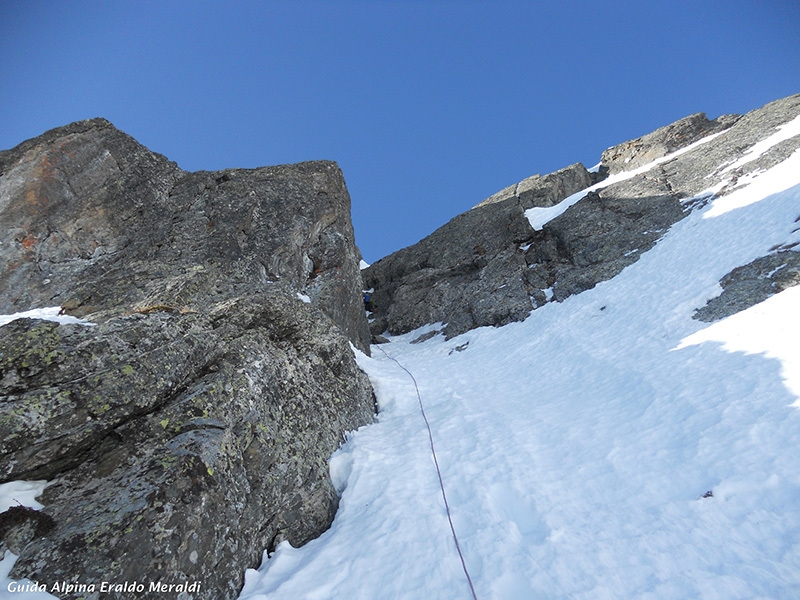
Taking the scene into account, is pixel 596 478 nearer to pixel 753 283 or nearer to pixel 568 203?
pixel 753 283

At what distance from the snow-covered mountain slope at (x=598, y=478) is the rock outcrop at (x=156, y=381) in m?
1.08

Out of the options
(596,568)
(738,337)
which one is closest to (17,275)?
(596,568)

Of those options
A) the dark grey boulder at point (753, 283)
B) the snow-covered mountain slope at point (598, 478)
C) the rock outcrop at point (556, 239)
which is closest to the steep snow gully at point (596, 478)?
the snow-covered mountain slope at point (598, 478)

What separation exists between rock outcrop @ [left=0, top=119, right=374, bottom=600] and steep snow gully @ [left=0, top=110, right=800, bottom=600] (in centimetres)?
86

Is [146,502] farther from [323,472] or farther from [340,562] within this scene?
[323,472]

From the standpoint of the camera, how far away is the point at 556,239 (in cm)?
3070

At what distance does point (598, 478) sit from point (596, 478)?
0.04 m

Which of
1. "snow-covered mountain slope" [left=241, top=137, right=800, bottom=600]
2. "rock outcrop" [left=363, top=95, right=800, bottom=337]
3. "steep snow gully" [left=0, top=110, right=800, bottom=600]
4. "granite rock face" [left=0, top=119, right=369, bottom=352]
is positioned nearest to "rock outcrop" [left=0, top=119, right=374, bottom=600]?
"granite rock face" [left=0, top=119, right=369, bottom=352]

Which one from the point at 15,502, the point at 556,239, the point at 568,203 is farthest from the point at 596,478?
the point at 568,203

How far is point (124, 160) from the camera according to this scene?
65.4 feet

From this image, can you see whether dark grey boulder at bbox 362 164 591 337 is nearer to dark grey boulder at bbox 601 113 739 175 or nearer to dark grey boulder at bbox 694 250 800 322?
dark grey boulder at bbox 601 113 739 175

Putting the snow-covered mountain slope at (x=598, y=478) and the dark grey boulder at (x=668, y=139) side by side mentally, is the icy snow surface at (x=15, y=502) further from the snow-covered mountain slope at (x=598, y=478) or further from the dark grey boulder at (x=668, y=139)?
the dark grey boulder at (x=668, y=139)

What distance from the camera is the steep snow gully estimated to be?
6.09 m

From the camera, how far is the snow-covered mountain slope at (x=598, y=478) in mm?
6098
